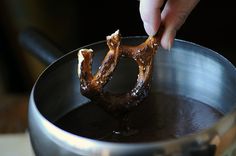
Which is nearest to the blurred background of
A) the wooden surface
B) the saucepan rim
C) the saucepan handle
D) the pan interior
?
the wooden surface

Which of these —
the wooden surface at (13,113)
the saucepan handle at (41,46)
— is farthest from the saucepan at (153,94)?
the wooden surface at (13,113)

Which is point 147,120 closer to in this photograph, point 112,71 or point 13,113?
point 112,71

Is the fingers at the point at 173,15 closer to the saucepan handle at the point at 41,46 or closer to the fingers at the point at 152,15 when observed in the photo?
the fingers at the point at 152,15

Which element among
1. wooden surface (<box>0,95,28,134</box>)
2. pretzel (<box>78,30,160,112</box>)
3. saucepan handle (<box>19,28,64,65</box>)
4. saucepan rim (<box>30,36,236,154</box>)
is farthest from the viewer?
wooden surface (<box>0,95,28,134</box>)

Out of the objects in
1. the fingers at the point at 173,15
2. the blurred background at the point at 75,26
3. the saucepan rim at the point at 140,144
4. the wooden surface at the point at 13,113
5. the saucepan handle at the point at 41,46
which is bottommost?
the wooden surface at the point at 13,113

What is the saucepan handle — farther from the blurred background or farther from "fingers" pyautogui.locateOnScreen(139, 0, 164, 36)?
the blurred background

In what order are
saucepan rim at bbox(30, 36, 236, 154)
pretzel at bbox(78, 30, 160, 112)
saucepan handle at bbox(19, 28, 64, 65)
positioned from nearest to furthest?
saucepan rim at bbox(30, 36, 236, 154), pretzel at bbox(78, 30, 160, 112), saucepan handle at bbox(19, 28, 64, 65)
